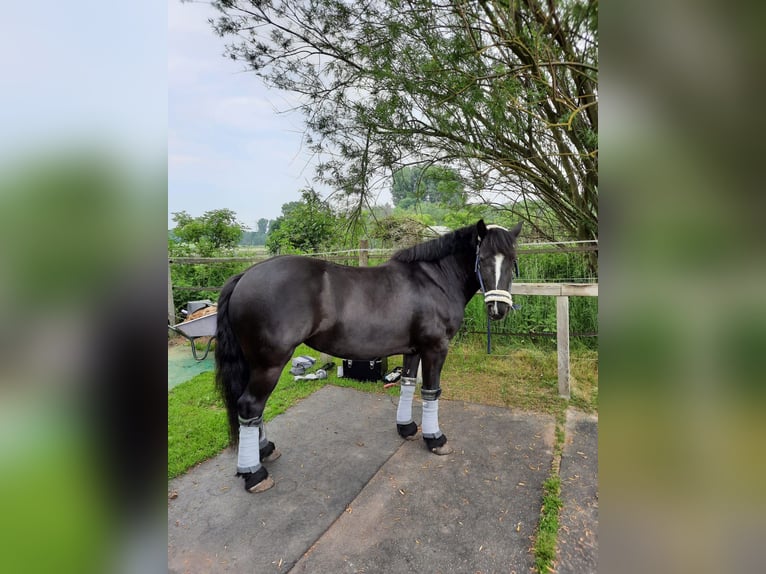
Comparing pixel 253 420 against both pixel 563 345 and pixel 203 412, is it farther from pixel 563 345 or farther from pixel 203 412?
pixel 563 345

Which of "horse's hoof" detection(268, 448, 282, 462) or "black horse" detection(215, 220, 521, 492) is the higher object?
"black horse" detection(215, 220, 521, 492)

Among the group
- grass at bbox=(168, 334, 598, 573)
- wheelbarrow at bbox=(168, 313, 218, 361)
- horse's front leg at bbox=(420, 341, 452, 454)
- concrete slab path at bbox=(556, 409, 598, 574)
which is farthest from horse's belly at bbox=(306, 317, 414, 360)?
wheelbarrow at bbox=(168, 313, 218, 361)

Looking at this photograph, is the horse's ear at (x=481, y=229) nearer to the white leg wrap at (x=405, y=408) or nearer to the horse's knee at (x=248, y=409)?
the white leg wrap at (x=405, y=408)

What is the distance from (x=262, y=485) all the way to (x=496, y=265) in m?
1.99

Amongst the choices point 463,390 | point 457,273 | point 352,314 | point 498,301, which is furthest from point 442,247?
point 463,390

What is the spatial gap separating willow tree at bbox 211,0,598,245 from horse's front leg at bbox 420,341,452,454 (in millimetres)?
1748

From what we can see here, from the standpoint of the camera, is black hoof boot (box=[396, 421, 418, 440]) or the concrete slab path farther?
black hoof boot (box=[396, 421, 418, 440])

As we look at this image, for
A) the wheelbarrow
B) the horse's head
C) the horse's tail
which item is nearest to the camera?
the horse's tail

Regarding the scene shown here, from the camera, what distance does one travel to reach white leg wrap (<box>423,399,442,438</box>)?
241cm

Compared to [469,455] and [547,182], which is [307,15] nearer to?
[547,182]

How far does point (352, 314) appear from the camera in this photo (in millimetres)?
2213

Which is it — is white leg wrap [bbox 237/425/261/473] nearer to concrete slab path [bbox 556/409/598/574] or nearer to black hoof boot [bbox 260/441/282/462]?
black hoof boot [bbox 260/441/282/462]

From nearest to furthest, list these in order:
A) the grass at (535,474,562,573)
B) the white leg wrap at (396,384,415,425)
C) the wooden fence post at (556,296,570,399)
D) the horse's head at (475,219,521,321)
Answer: the grass at (535,474,562,573) → the horse's head at (475,219,521,321) → the white leg wrap at (396,384,415,425) → the wooden fence post at (556,296,570,399)
